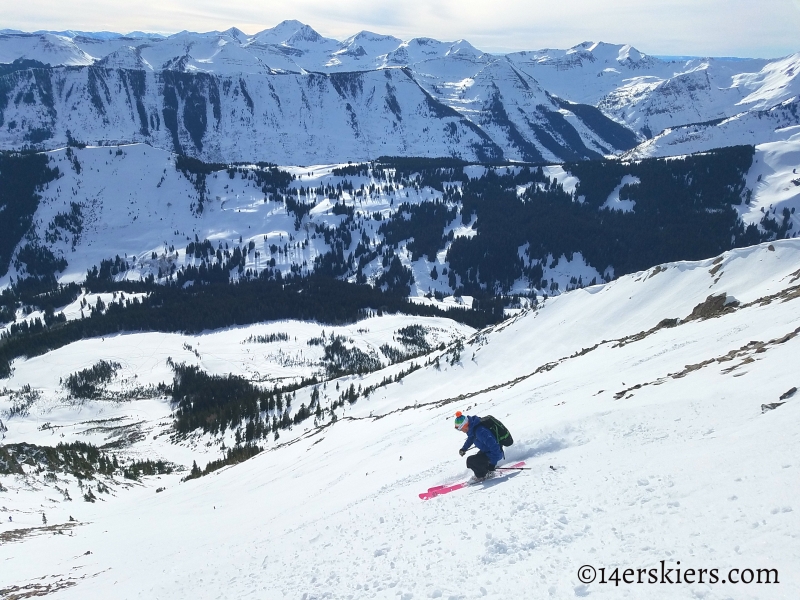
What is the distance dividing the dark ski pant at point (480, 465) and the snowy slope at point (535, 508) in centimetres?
76

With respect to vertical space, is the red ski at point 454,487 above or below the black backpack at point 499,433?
below

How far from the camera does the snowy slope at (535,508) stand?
9977mm

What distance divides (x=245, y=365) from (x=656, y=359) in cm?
12584

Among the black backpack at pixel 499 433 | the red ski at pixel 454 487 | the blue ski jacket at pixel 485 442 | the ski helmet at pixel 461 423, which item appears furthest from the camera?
the ski helmet at pixel 461 423

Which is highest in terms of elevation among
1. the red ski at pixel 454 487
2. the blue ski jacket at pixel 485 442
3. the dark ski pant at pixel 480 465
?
the blue ski jacket at pixel 485 442

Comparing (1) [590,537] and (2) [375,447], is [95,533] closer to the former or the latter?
(2) [375,447]

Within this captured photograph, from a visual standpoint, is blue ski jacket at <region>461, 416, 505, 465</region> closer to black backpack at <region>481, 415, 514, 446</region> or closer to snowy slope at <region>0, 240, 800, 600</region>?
black backpack at <region>481, 415, 514, 446</region>

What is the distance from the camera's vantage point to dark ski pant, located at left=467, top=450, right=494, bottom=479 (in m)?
17.2

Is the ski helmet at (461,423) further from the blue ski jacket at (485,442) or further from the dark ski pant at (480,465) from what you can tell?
the dark ski pant at (480,465)

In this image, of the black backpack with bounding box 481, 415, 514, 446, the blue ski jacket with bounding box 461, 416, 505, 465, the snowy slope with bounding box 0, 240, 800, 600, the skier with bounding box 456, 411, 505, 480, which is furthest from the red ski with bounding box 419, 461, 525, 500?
the black backpack with bounding box 481, 415, 514, 446

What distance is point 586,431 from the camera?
58.1 ft

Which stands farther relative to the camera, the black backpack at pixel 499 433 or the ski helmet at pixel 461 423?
the ski helmet at pixel 461 423

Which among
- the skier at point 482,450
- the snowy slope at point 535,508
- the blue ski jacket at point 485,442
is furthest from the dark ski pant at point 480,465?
the snowy slope at point 535,508

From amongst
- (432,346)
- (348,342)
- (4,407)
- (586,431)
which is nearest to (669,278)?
(586,431)
